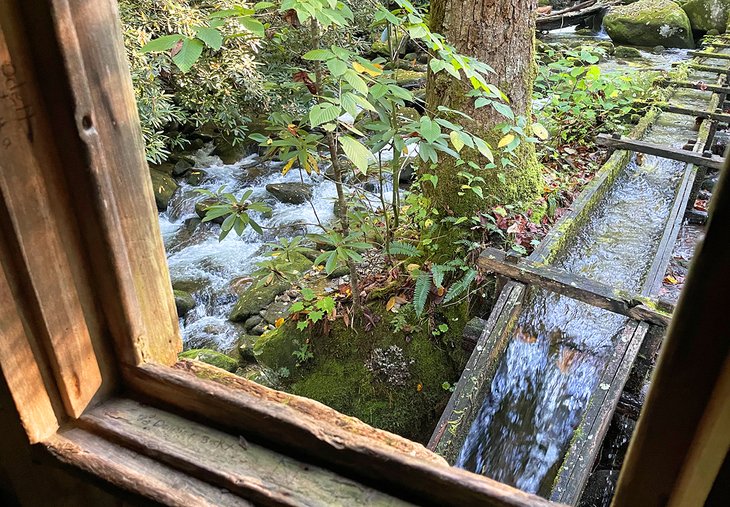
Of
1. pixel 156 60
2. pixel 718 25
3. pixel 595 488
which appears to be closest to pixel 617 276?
pixel 595 488

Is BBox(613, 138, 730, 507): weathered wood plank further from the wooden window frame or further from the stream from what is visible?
the stream

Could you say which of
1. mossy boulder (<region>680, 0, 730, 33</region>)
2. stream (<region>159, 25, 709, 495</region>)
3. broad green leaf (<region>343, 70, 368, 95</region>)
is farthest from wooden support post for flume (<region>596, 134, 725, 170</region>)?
mossy boulder (<region>680, 0, 730, 33</region>)

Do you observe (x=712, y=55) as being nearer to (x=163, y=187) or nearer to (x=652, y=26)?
(x=652, y=26)

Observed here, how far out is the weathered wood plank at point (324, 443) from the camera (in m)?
0.83

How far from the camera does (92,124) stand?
884 millimetres

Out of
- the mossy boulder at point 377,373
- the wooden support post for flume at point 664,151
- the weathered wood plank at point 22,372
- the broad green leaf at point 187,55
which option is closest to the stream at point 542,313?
the wooden support post for flume at point 664,151

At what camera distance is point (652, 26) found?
14.4 metres

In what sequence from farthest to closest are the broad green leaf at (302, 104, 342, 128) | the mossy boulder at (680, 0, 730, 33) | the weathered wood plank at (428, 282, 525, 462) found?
1. the mossy boulder at (680, 0, 730, 33)
2. the weathered wood plank at (428, 282, 525, 462)
3. the broad green leaf at (302, 104, 342, 128)

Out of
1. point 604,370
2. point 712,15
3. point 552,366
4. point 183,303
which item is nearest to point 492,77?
point 552,366

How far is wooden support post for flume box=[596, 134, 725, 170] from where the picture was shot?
5.15 m

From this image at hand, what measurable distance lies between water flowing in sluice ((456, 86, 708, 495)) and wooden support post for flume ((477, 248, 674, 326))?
0.46 meters

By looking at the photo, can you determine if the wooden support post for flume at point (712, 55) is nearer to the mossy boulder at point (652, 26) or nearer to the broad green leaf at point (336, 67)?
the mossy boulder at point (652, 26)

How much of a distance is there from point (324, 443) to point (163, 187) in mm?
→ 8174

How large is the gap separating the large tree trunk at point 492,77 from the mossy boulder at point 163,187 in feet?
17.3
